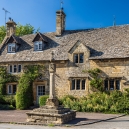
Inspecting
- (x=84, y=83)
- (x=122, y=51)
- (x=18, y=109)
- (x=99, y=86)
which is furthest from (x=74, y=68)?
(x=18, y=109)

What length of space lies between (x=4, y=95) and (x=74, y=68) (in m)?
9.38

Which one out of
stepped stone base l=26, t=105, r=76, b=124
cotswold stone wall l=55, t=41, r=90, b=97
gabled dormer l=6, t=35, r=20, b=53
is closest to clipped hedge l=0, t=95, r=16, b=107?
cotswold stone wall l=55, t=41, r=90, b=97

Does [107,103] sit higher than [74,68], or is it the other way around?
[74,68]

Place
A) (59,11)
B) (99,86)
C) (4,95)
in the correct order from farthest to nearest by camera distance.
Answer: (59,11) → (4,95) → (99,86)

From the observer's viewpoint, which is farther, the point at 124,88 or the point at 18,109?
the point at 18,109

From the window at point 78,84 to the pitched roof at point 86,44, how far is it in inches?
115

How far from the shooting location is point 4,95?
27.7 m

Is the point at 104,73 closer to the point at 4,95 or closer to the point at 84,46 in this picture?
the point at 84,46

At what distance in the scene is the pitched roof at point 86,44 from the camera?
82.9ft

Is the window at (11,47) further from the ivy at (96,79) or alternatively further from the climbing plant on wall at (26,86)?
the ivy at (96,79)

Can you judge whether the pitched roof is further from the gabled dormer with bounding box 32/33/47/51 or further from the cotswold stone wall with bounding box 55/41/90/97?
the cotswold stone wall with bounding box 55/41/90/97

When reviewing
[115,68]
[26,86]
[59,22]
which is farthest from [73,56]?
[59,22]

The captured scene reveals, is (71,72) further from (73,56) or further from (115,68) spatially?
(115,68)

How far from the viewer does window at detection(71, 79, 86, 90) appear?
2555cm
